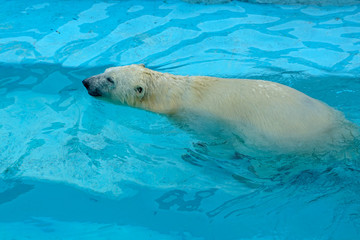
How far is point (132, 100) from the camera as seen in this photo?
414 centimetres

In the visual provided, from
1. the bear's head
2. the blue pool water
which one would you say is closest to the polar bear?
the bear's head

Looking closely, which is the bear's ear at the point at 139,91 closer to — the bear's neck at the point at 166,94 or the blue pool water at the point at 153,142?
the bear's neck at the point at 166,94

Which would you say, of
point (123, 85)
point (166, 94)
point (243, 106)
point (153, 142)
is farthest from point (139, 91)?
point (243, 106)

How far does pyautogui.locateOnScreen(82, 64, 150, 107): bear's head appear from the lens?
13.4ft

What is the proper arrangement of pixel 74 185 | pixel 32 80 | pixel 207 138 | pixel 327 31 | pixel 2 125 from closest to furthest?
pixel 74 185, pixel 207 138, pixel 2 125, pixel 32 80, pixel 327 31

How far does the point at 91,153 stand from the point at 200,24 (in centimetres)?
411

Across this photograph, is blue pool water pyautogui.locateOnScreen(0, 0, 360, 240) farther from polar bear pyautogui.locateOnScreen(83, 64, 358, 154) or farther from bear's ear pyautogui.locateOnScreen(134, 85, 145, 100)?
bear's ear pyautogui.locateOnScreen(134, 85, 145, 100)

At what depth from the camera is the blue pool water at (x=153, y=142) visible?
340 centimetres

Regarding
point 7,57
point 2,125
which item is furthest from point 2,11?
point 2,125

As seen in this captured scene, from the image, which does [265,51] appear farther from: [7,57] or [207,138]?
[7,57]

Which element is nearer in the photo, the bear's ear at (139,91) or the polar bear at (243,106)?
the polar bear at (243,106)

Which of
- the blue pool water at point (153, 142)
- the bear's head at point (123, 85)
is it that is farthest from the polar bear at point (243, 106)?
the blue pool water at point (153, 142)

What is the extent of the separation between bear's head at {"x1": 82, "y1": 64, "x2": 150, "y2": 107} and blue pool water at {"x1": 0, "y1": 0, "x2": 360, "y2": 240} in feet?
1.66

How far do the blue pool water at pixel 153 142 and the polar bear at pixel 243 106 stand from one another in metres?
0.32
